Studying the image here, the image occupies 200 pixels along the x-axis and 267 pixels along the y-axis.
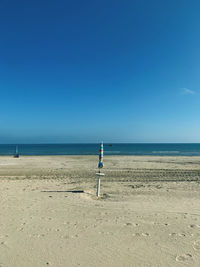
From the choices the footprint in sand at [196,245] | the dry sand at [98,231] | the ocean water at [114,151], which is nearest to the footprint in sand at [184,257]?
the dry sand at [98,231]

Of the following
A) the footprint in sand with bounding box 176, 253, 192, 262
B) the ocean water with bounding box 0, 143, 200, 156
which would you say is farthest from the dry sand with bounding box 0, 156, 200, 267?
the ocean water with bounding box 0, 143, 200, 156

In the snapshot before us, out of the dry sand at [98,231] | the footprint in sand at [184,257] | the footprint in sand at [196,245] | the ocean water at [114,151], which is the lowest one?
the ocean water at [114,151]

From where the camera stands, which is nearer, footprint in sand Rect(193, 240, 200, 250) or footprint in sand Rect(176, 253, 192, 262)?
Answer: footprint in sand Rect(176, 253, 192, 262)

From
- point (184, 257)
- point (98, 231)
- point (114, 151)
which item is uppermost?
point (184, 257)

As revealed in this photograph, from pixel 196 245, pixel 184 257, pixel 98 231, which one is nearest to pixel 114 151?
pixel 98 231

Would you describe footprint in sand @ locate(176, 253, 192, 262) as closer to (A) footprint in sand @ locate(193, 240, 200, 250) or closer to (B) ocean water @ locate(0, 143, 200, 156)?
(A) footprint in sand @ locate(193, 240, 200, 250)

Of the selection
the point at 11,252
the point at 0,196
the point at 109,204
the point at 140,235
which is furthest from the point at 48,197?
the point at 140,235

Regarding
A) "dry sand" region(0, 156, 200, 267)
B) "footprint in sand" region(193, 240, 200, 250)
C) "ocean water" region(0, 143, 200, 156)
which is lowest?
"ocean water" region(0, 143, 200, 156)

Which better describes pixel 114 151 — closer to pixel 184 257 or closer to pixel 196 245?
pixel 196 245

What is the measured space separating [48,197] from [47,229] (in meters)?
3.34

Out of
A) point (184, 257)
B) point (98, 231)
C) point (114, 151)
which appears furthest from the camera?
point (114, 151)

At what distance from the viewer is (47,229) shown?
4.91 m

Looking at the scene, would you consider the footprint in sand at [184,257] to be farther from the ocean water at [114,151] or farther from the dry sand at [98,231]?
the ocean water at [114,151]

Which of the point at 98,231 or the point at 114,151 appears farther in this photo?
the point at 114,151
